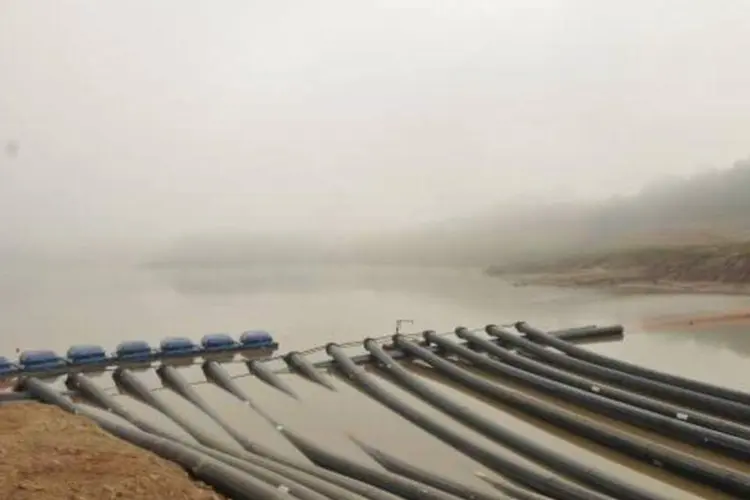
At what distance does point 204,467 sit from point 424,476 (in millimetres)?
2758

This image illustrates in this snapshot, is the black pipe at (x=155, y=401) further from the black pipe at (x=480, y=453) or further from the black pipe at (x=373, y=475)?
the black pipe at (x=480, y=453)

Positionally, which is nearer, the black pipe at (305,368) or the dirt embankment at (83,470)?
the dirt embankment at (83,470)

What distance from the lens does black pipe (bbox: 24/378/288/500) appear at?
6682mm

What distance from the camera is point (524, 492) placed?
7.62 m

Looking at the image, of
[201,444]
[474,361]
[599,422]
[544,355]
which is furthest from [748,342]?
[201,444]

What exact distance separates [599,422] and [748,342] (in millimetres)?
13302

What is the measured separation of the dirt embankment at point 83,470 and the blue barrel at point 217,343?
7.95 m

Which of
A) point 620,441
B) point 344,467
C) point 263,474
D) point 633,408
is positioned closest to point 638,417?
point 633,408

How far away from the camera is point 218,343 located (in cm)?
1677

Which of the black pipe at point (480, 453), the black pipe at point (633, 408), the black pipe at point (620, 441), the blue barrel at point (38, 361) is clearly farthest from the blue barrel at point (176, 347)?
the black pipe at point (633, 408)

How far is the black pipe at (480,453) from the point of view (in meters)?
7.74

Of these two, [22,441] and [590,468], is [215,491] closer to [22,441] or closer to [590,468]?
[22,441]

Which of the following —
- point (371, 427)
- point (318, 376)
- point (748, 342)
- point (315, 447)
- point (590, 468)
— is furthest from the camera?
point (748, 342)

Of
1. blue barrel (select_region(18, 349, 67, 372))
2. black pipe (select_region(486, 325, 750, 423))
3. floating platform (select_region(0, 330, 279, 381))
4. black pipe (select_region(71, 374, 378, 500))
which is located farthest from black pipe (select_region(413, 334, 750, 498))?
blue barrel (select_region(18, 349, 67, 372))
